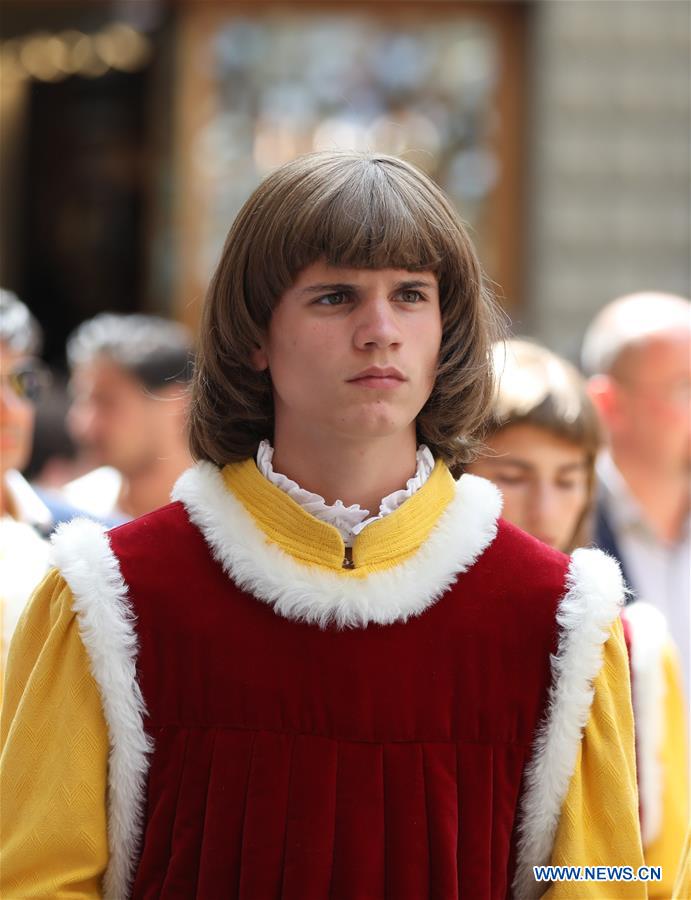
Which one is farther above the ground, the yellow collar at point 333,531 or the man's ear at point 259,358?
the man's ear at point 259,358

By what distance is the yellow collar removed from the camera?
1.95 metres

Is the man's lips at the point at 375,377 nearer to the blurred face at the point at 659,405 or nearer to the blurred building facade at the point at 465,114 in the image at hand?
the blurred face at the point at 659,405

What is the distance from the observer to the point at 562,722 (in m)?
1.93

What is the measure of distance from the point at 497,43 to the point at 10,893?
6416mm

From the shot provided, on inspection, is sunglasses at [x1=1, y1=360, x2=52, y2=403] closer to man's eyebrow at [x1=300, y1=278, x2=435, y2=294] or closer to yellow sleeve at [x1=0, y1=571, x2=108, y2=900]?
yellow sleeve at [x1=0, y1=571, x2=108, y2=900]

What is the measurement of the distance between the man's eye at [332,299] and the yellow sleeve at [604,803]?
0.62 m

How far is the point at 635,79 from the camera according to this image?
719 cm

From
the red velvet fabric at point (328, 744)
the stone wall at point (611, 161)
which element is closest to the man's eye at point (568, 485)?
the red velvet fabric at point (328, 744)

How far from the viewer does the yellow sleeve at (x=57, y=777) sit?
1880mm

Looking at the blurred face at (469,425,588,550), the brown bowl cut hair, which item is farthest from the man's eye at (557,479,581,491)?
the brown bowl cut hair

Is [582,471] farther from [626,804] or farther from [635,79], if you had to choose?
[635,79]

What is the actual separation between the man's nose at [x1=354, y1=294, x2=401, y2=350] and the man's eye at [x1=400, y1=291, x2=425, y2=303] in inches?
2.5

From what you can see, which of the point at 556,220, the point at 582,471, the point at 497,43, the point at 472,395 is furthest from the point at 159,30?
the point at 472,395

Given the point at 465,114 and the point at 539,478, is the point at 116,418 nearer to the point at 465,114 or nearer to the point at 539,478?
the point at 539,478
